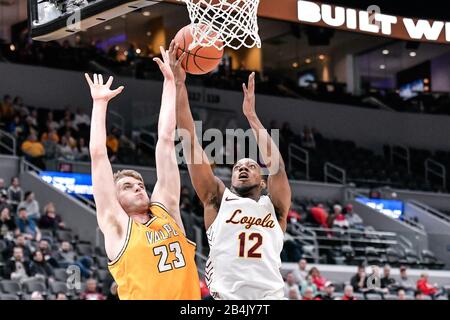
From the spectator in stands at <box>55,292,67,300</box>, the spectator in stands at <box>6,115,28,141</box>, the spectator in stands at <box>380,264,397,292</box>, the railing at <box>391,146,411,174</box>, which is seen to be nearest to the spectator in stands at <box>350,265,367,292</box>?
the spectator in stands at <box>380,264,397,292</box>

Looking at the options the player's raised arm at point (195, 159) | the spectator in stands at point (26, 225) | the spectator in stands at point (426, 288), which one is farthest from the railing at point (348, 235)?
the player's raised arm at point (195, 159)

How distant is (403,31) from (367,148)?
12.2m

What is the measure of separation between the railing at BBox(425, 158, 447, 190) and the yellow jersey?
66.6ft

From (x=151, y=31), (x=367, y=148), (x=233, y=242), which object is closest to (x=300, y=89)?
(x=367, y=148)

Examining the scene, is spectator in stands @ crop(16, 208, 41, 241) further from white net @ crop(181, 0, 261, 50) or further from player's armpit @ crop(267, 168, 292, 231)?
player's armpit @ crop(267, 168, 292, 231)

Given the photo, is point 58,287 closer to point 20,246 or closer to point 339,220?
point 20,246

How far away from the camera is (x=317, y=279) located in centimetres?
1486

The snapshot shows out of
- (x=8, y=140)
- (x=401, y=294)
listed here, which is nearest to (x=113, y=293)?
(x=401, y=294)

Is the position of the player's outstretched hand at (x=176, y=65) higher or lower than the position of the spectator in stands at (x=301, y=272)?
higher

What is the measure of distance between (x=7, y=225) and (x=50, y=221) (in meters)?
1.06

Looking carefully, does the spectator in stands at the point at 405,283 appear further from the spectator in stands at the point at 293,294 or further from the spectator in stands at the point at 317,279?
the spectator in stands at the point at 293,294

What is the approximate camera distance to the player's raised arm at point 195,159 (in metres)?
5.45

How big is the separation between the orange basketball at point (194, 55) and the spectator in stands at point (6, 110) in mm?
13142
